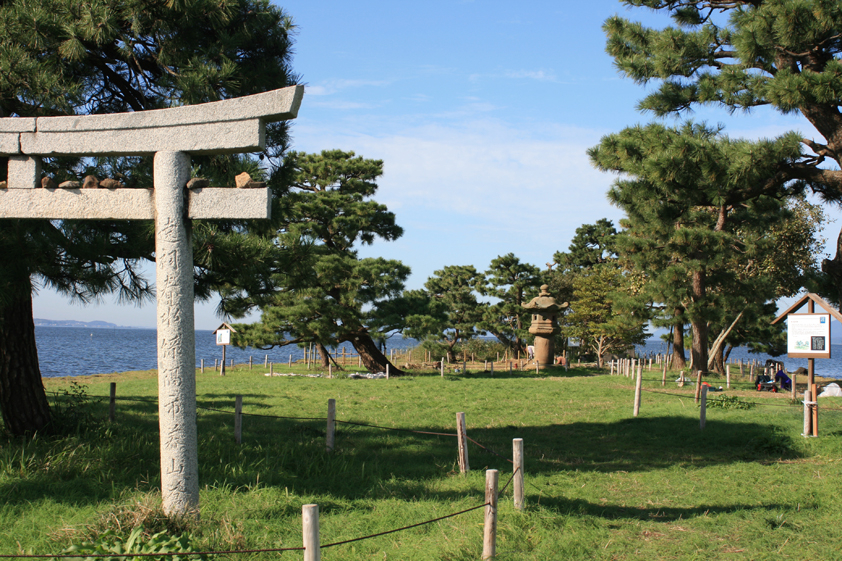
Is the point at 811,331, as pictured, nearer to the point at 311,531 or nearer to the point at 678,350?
the point at 311,531

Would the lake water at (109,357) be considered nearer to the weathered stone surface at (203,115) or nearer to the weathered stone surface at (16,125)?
the weathered stone surface at (16,125)

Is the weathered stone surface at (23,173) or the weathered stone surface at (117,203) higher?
the weathered stone surface at (23,173)

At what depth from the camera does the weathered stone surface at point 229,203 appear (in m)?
4.53

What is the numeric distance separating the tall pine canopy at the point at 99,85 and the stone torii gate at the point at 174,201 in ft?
2.53

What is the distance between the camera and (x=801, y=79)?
8359 millimetres

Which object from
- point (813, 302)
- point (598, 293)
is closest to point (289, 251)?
point (813, 302)

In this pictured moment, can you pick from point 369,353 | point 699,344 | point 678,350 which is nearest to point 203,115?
point 369,353

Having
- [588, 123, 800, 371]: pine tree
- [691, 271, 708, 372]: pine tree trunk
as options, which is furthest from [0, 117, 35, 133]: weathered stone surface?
[691, 271, 708, 372]: pine tree trunk

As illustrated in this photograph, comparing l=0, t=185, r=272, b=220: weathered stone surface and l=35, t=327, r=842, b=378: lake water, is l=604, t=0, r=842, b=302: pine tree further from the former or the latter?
l=35, t=327, r=842, b=378: lake water

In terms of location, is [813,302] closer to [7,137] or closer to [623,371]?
[7,137]

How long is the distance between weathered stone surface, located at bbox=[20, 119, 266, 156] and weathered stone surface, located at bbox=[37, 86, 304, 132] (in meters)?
0.04

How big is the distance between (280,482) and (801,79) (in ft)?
29.6

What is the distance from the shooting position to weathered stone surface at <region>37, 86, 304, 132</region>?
4535mm

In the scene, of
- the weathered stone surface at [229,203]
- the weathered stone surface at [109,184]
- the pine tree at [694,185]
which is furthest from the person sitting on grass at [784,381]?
the weathered stone surface at [109,184]
